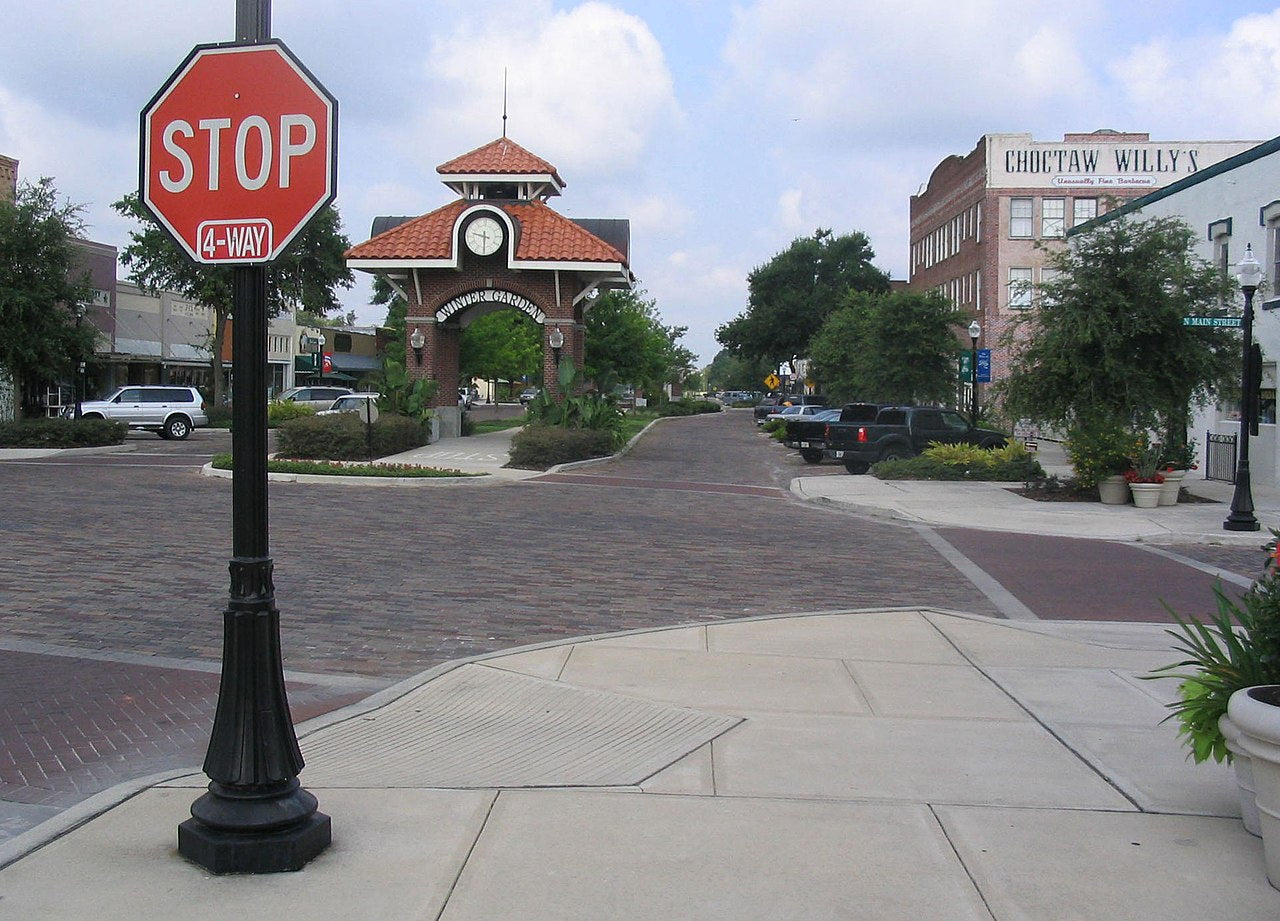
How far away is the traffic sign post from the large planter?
3515 mm

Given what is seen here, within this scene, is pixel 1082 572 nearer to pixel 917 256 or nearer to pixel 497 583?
pixel 497 583

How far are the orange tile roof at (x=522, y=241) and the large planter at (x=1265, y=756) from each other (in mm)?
28735

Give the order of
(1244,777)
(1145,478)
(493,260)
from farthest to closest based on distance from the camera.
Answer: (493,260), (1145,478), (1244,777)

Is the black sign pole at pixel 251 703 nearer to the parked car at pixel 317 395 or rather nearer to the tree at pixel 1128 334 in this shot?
the tree at pixel 1128 334

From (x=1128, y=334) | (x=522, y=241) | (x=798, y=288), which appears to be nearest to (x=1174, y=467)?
(x=1128, y=334)

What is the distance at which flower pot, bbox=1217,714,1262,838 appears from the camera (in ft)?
15.8

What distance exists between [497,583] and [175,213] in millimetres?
7264

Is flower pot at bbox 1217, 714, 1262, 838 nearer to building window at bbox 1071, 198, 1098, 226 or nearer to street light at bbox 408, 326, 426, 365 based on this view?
street light at bbox 408, 326, 426, 365

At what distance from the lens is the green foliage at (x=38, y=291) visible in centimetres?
3291

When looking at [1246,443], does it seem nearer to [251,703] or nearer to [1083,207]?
[251,703]

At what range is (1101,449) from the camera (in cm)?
2147

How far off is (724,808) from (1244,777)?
2.14m

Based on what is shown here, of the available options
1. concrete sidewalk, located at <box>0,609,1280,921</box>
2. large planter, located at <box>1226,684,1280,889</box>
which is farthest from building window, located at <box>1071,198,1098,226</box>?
large planter, located at <box>1226,684,1280,889</box>

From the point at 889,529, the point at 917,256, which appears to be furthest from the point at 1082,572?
the point at 917,256
